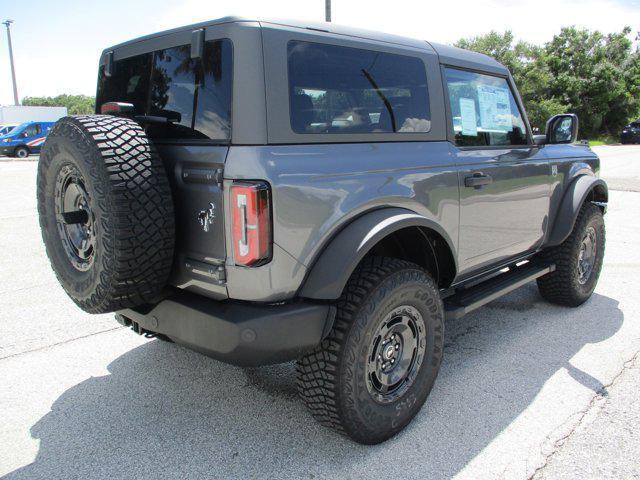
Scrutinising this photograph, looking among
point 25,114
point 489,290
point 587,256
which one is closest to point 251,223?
point 489,290

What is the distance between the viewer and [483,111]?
11.1ft

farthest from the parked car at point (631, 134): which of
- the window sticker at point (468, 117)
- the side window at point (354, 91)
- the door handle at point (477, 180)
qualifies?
the side window at point (354, 91)

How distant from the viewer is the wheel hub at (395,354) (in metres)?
2.49

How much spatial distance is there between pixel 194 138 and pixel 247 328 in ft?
2.96

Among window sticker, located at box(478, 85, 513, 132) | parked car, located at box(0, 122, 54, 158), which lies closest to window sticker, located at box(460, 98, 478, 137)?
window sticker, located at box(478, 85, 513, 132)

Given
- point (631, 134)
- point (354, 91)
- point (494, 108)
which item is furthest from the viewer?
point (631, 134)

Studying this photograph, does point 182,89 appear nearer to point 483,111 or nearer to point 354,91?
point 354,91

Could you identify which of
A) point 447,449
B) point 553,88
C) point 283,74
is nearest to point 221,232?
point 283,74

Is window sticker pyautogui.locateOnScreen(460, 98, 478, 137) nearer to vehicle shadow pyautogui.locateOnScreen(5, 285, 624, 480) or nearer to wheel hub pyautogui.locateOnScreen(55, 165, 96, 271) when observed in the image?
vehicle shadow pyautogui.locateOnScreen(5, 285, 624, 480)

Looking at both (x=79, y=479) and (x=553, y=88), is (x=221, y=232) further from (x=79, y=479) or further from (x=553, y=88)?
(x=553, y=88)

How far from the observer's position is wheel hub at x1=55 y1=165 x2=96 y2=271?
7.57 ft

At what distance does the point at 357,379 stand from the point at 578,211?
264 centimetres

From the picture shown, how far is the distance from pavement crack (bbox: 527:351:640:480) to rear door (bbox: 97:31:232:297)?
66.9 inches

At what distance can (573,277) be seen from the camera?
421cm
